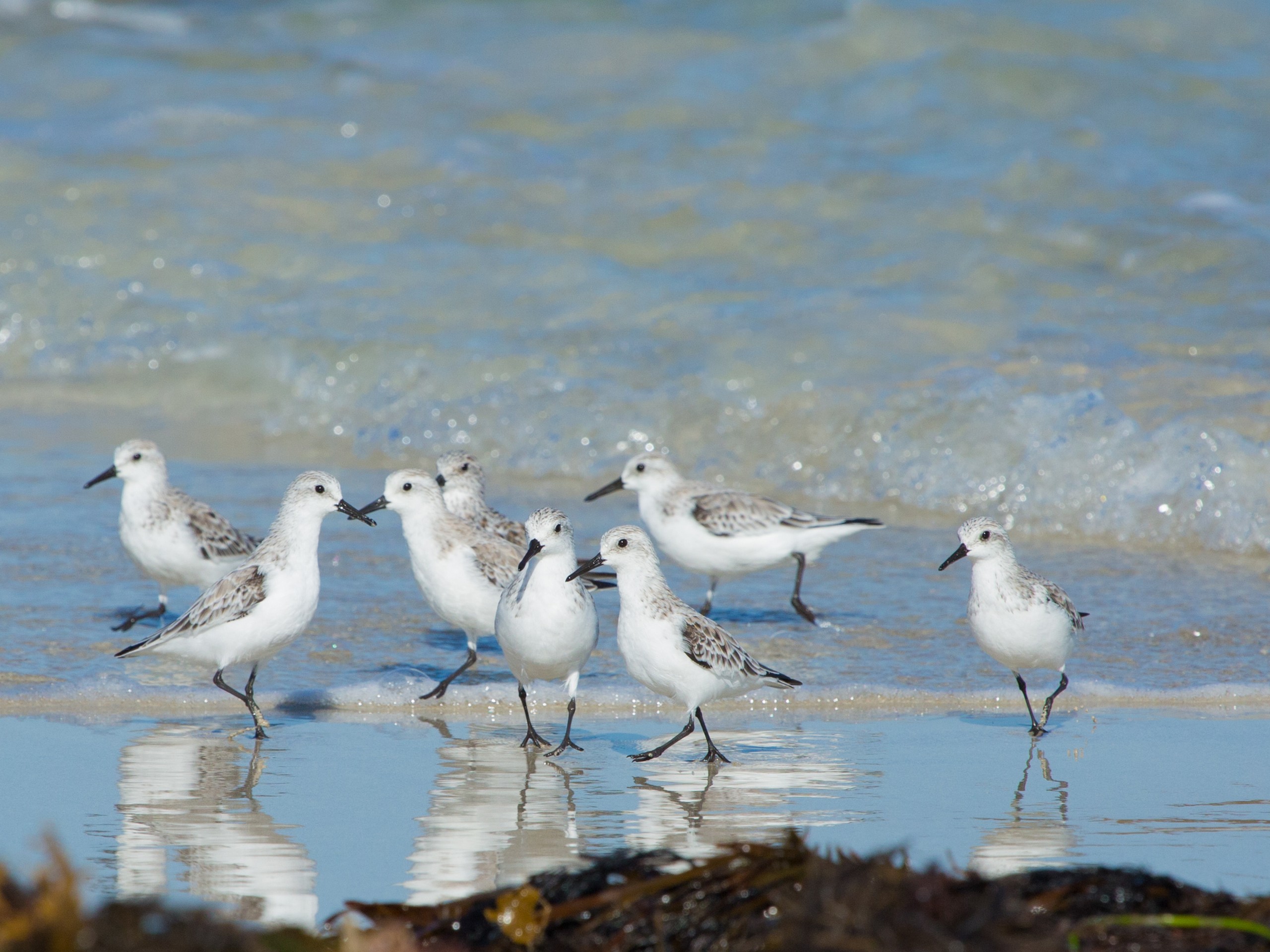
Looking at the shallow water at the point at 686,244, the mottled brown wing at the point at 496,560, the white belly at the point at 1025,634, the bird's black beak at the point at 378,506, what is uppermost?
the shallow water at the point at 686,244

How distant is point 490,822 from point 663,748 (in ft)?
3.18

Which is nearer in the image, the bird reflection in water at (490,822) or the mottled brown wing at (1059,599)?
the bird reflection in water at (490,822)

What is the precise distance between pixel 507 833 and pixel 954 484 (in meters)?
5.84

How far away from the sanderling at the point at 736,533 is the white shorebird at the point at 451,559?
47.1 inches

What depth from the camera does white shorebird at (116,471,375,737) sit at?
5812 millimetres

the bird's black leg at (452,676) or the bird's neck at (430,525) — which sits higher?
the bird's neck at (430,525)

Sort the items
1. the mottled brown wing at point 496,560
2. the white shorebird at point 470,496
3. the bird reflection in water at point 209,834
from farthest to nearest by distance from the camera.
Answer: the white shorebird at point 470,496
the mottled brown wing at point 496,560
the bird reflection in water at point 209,834

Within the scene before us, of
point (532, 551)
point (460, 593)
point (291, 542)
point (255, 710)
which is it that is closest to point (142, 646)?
point (255, 710)

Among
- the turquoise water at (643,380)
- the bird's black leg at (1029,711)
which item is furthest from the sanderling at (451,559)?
the bird's black leg at (1029,711)

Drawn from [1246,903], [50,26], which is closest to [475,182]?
[50,26]

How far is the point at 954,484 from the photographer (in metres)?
9.78

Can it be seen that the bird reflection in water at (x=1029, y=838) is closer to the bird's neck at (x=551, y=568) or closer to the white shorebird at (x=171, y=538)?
the bird's neck at (x=551, y=568)

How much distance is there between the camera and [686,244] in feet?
44.6

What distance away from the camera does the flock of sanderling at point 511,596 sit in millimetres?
5645
